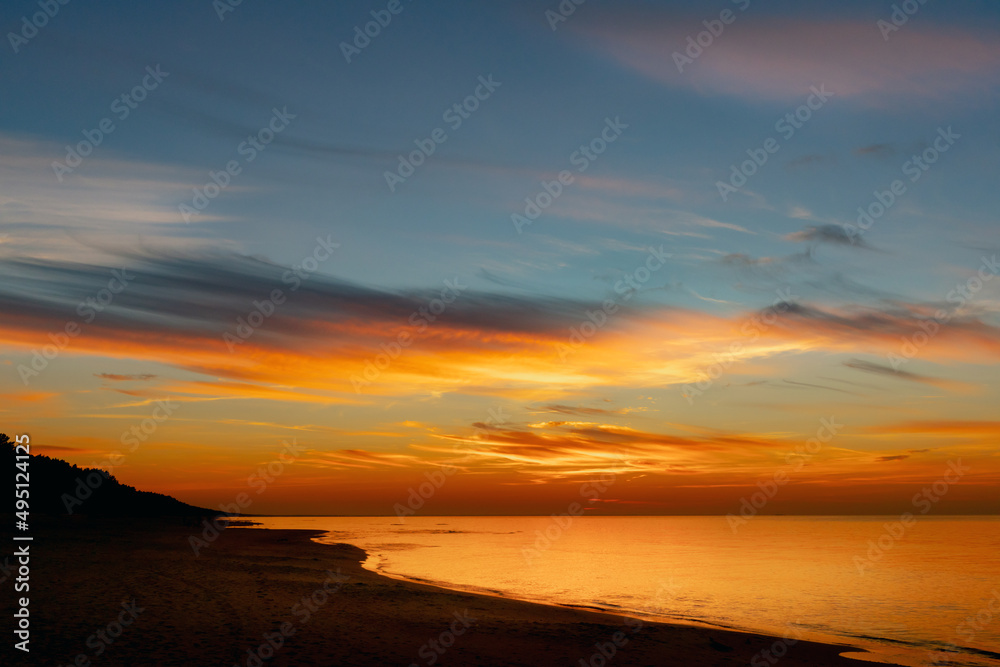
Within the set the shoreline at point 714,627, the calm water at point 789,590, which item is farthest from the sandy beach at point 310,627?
the calm water at point 789,590

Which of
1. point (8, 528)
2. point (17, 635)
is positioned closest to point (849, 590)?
point (17, 635)

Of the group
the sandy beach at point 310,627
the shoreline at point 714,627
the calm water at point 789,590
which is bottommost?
the sandy beach at point 310,627

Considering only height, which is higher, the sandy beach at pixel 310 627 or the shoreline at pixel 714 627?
the shoreline at pixel 714 627

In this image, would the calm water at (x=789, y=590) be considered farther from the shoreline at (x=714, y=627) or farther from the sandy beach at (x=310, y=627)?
the sandy beach at (x=310, y=627)

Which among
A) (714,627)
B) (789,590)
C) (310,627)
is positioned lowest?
(310,627)

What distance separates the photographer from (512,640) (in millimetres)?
22078

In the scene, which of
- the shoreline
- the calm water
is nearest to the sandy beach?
the shoreline

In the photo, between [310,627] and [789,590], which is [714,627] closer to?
[310,627]

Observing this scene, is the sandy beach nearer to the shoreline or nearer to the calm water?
the shoreline

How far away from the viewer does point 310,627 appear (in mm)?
20891

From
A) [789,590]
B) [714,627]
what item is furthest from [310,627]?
[789,590]

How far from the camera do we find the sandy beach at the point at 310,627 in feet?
55.7

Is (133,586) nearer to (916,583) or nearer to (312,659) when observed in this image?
(312,659)

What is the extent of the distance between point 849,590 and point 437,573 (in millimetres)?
29799
